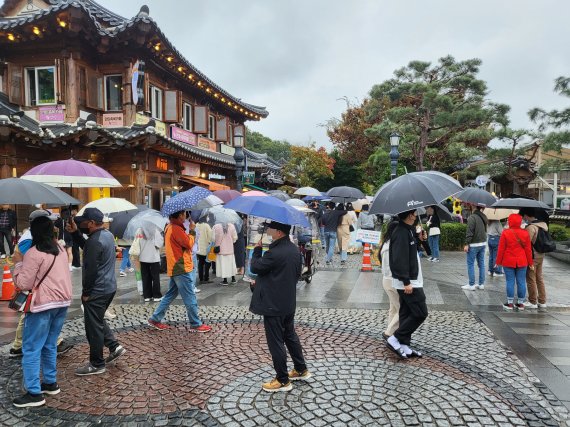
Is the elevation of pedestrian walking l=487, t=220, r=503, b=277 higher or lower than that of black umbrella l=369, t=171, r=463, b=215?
lower

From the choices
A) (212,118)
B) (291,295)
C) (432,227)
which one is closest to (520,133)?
(432,227)

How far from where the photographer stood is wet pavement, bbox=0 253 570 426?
3662 millimetres

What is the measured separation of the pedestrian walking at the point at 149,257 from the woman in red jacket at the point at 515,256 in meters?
6.09

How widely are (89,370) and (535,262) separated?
279 inches

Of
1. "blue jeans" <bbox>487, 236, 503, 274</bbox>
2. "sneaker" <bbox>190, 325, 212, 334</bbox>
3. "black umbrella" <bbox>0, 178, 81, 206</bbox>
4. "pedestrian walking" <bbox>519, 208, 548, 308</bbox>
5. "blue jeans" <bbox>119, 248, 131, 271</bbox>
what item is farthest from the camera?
"blue jeans" <bbox>119, 248, 131, 271</bbox>

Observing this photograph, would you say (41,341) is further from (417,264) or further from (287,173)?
(287,173)

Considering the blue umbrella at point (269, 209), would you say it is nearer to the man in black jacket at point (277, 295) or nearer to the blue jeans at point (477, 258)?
the man in black jacket at point (277, 295)

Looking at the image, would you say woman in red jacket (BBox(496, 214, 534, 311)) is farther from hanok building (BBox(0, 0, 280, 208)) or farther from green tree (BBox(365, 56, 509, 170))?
green tree (BBox(365, 56, 509, 170))

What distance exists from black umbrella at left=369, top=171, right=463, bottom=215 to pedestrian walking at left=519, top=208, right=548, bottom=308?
2961mm

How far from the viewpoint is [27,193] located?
205 inches

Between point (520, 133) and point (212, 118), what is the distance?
50.3 feet

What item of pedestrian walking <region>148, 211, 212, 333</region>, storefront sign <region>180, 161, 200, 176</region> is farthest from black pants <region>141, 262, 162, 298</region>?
storefront sign <region>180, 161, 200, 176</region>

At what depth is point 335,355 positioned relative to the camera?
512 cm

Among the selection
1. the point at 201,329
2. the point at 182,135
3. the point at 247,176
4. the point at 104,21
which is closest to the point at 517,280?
the point at 201,329
